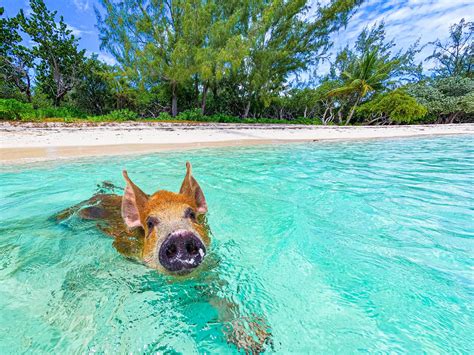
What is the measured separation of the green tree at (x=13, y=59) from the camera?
2020 centimetres

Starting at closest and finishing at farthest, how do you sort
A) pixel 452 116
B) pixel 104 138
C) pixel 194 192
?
pixel 194 192 → pixel 104 138 → pixel 452 116

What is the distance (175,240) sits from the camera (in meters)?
1.56

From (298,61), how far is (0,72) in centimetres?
2678

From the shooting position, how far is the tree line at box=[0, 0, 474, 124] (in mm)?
17594

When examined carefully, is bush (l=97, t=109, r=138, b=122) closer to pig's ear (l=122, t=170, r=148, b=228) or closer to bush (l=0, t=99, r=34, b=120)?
bush (l=0, t=99, r=34, b=120)

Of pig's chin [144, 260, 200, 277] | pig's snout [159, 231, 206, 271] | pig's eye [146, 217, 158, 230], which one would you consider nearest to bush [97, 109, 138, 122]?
pig's eye [146, 217, 158, 230]

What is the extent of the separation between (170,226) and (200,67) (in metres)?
17.5

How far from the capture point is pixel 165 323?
169 centimetres

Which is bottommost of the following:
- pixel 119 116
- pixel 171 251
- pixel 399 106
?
pixel 171 251

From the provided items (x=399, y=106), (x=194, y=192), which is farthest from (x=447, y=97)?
(x=194, y=192)

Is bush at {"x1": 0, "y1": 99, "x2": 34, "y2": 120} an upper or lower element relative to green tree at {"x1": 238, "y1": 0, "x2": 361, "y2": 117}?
lower

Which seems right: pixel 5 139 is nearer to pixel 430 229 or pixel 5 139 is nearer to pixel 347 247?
pixel 347 247

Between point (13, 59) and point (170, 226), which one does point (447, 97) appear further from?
point (13, 59)

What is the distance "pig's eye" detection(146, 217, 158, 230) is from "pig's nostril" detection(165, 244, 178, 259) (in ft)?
1.18
